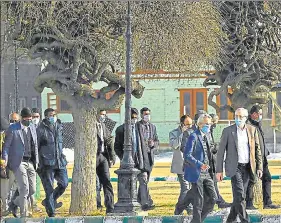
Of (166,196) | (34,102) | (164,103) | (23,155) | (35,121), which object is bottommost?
(166,196)

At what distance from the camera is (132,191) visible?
18.2 meters

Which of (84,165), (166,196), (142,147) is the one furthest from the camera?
(166,196)

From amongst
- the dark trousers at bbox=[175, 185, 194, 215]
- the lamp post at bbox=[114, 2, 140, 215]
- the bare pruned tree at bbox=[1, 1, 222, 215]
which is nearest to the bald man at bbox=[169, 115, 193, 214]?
the lamp post at bbox=[114, 2, 140, 215]

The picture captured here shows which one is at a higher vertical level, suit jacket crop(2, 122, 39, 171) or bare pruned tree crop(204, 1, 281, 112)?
bare pruned tree crop(204, 1, 281, 112)

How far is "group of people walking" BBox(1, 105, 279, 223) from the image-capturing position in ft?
52.3

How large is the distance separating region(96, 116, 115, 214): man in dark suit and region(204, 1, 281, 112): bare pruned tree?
3073 millimetres

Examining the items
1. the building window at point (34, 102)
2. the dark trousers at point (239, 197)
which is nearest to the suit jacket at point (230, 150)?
the dark trousers at point (239, 197)

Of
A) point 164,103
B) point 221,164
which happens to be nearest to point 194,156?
point 221,164

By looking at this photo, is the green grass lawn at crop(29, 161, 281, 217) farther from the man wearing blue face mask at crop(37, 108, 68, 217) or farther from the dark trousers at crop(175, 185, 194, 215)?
the dark trousers at crop(175, 185, 194, 215)

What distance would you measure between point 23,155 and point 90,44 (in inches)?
90.4

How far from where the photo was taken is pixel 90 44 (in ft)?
58.5

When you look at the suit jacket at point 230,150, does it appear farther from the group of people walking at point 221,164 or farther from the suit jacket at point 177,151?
the suit jacket at point 177,151

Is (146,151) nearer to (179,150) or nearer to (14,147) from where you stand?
(179,150)

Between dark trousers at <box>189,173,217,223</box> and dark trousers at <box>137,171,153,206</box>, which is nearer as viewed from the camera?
→ dark trousers at <box>189,173,217,223</box>
